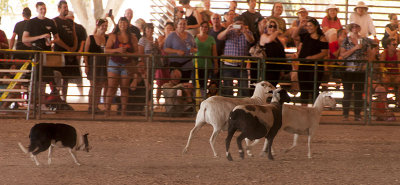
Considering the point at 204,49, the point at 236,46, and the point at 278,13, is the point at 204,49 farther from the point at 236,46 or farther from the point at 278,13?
the point at 278,13

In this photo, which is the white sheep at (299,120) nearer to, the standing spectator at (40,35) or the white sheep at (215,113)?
the white sheep at (215,113)

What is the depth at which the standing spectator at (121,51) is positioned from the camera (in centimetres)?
1355

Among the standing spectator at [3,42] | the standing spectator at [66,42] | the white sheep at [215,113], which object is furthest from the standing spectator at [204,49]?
the white sheep at [215,113]

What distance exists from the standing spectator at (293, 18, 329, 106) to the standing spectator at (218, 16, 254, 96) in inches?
46.2

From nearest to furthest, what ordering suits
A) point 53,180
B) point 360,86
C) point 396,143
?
point 53,180 → point 396,143 → point 360,86

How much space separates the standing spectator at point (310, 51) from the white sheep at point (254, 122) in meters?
5.58

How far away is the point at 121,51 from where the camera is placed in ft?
Answer: 44.3

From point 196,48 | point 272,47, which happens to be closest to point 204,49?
point 196,48

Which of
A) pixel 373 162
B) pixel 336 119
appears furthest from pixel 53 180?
pixel 336 119

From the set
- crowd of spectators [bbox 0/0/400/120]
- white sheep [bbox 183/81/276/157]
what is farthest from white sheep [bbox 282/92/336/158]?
crowd of spectators [bbox 0/0/400/120]

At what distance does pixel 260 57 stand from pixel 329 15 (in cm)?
335

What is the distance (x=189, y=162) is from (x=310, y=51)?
6.79 meters

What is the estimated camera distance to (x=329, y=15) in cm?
1584

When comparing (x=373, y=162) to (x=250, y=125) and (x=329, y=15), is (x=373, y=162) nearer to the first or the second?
(x=250, y=125)
